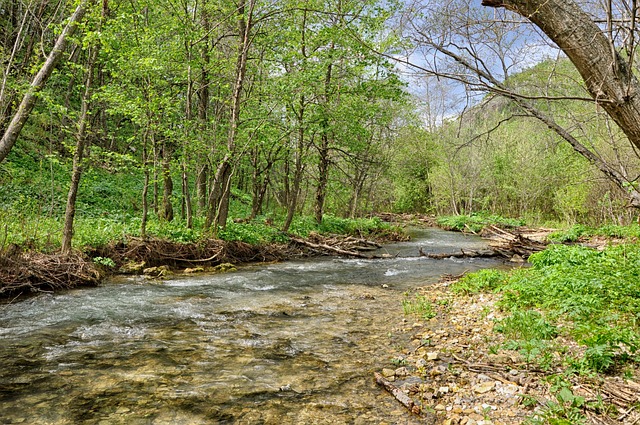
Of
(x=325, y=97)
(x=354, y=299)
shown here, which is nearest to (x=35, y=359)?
(x=354, y=299)

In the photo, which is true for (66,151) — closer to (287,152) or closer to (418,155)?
(287,152)

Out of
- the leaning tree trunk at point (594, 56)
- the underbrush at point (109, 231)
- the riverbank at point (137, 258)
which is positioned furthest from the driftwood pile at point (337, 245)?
the leaning tree trunk at point (594, 56)

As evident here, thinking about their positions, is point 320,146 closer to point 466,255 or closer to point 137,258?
point 466,255

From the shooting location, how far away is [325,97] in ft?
58.2

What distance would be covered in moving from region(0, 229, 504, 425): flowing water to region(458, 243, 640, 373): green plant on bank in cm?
175

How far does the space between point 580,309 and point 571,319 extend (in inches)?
7.6

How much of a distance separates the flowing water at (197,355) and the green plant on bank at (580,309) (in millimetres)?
1751

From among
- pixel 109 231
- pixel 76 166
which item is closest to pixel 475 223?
pixel 109 231

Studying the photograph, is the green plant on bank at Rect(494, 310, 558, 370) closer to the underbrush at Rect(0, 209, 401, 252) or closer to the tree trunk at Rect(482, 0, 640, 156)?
the tree trunk at Rect(482, 0, 640, 156)

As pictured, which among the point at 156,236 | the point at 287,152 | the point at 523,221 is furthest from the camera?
the point at 523,221

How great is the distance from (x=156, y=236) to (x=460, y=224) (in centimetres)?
2471

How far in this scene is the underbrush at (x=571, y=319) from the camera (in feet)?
12.1

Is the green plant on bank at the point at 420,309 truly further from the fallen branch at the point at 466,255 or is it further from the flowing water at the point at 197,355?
the fallen branch at the point at 466,255

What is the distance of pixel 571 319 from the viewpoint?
5.29 m
